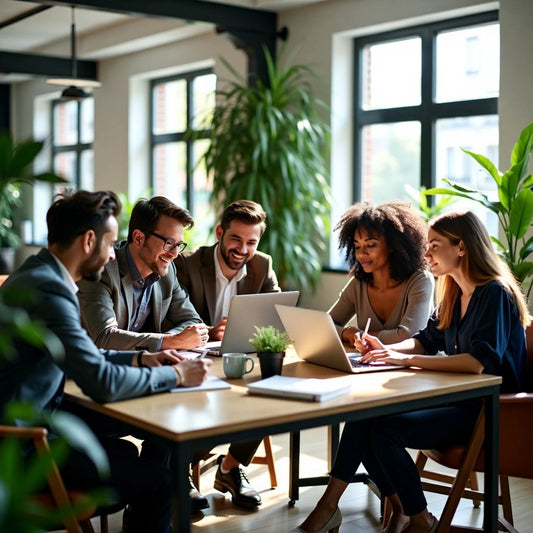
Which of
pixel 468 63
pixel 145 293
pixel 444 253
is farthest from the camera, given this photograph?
pixel 468 63

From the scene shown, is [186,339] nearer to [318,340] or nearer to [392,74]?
[318,340]

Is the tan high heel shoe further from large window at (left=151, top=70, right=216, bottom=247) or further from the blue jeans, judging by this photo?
large window at (left=151, top=70, right=216, bottom=247)

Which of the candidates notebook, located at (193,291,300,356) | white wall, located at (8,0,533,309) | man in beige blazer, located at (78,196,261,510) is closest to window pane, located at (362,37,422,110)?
white wall, located at (8,0,533,309)

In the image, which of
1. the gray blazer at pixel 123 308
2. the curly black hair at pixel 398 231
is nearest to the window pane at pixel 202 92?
the curly black hair at pixel 398 231

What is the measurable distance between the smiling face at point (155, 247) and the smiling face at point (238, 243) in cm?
40

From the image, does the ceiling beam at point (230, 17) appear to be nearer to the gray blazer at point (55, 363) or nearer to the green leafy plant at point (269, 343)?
the green leafy plant at point (269, 343)

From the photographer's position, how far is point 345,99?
656 centimetres

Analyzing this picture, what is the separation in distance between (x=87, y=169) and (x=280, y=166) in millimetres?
5295

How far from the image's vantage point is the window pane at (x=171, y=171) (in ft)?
29.2

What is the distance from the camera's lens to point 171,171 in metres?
9.09

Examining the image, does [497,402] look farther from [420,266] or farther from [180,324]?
[180,324]

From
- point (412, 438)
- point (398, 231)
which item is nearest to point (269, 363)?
point (412, 438)

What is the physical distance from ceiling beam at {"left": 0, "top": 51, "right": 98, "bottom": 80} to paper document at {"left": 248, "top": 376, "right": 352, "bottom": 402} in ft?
25.0

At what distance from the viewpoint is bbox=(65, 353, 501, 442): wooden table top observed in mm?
2053
